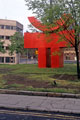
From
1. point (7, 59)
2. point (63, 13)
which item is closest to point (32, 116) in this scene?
point (63, 13)

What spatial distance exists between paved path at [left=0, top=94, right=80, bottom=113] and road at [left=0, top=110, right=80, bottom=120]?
1.20ft

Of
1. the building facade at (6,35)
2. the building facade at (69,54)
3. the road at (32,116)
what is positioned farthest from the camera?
the building facade at (69,54)

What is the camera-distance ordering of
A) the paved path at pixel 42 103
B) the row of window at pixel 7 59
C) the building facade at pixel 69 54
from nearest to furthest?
the paved path at pixel 42 103
the row of window at pixel 7 59
the building facade at pixel 69 54

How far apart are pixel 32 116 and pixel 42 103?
1480 mm

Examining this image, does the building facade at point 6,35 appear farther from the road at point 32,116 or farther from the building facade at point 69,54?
the road at point 32,116

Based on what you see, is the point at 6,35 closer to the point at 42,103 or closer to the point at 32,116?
the point at 42,103

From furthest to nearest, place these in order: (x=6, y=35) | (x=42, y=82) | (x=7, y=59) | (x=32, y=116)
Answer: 1. (x=6, y=35)
2. (x=7, y=59)
3. (x=42, y=82)
4. (x=32, y=116)

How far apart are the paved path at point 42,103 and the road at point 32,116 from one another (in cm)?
37

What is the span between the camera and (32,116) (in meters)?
5.82

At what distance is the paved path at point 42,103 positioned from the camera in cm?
656

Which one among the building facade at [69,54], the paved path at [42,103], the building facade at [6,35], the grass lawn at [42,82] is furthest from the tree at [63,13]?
the building facade at [69,54]

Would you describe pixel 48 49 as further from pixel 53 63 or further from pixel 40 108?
pixel 40 108

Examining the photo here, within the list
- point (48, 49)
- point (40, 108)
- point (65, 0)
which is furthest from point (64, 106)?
point (48, 49)

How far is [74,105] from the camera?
6.96m
